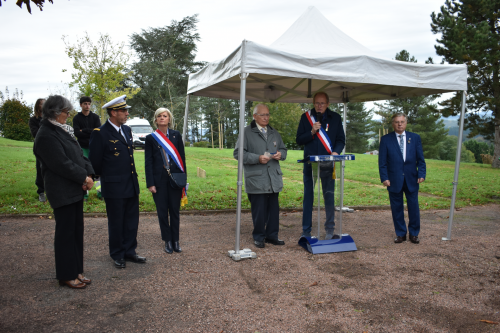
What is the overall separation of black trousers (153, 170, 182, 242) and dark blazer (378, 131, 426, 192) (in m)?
3.06

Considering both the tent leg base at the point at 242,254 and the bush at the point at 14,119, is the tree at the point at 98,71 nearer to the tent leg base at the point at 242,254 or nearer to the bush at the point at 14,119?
the bush at the point at 14,119

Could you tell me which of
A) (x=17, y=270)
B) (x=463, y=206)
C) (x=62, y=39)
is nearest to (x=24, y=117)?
(x=62, y=39)

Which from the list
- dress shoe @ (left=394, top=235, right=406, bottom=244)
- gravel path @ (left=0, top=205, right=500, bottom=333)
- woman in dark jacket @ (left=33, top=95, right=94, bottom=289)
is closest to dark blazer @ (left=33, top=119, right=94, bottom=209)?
woman in dark jacket @ (left=33, top=95, right=94, bottom=289)

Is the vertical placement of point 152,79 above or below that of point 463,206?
above

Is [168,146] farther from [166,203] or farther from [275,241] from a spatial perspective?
[275,241]

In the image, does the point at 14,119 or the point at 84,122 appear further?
the point at 14,119

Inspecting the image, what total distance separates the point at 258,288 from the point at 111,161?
2.21 metres

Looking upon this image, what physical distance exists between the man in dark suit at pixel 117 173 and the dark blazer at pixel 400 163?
360cm

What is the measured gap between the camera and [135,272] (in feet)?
13.7

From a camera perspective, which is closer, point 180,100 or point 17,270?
point 17,270

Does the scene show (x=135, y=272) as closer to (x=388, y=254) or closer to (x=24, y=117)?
(x=388, y=254)

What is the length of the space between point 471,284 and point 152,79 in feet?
133

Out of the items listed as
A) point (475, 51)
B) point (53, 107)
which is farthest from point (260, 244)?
point (475, 51)

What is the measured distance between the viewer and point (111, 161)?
13.7 feet
